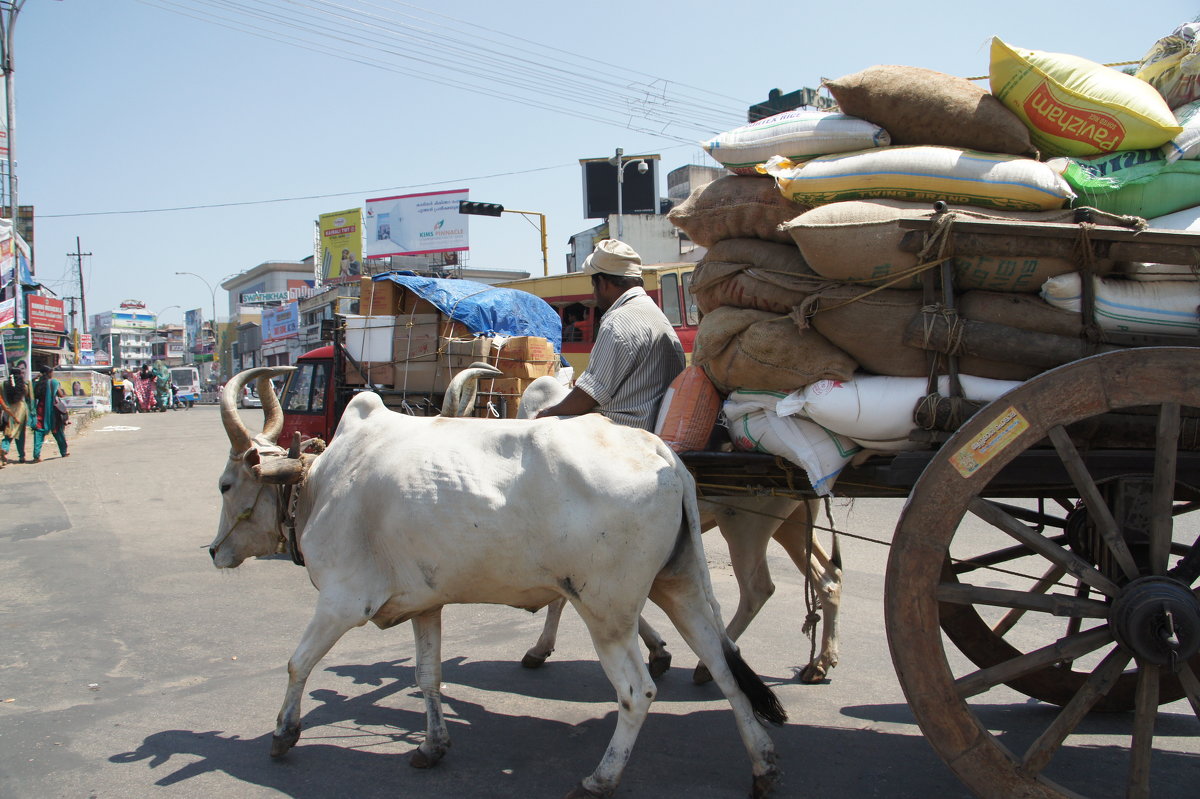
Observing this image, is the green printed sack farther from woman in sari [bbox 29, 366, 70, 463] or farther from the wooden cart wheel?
woman in sari [bbox 29, 366, 70, 463]

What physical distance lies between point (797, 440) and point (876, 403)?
0.35 meters

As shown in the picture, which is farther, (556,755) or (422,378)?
(422,378)

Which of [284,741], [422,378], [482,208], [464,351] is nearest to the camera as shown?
[284,741]

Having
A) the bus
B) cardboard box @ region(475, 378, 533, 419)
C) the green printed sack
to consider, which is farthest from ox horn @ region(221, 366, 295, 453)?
the bus

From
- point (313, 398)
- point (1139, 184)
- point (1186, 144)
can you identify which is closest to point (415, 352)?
point (313, 398)

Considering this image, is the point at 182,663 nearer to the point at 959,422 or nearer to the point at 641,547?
the point at 641,547

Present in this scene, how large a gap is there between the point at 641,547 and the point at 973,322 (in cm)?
151

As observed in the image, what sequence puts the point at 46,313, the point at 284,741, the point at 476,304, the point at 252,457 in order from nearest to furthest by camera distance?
the point at 284,741, the point at 252,457, the point at 476,304, the point at 46,313

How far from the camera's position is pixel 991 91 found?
3623mm

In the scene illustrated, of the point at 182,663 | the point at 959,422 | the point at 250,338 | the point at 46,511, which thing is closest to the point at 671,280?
the point at 46,511

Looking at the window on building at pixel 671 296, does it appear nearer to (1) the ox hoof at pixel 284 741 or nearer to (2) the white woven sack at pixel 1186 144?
(2) the white woven sack at pixel 1186 144

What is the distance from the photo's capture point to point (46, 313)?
1347 inches

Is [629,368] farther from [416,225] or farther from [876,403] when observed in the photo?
[416,225]

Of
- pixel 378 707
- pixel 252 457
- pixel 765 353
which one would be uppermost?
pixel 765 353
